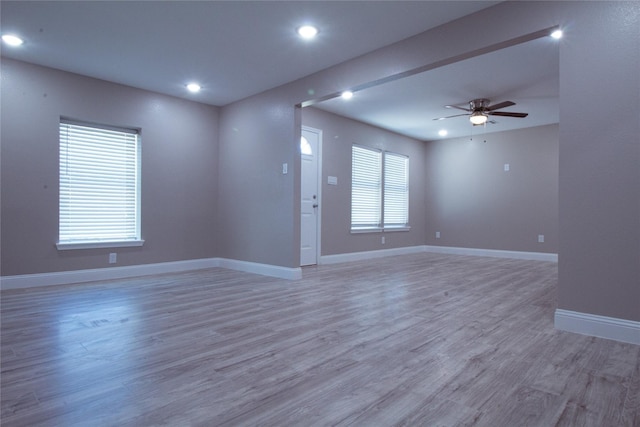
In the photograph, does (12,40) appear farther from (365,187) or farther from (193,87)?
(365,187)

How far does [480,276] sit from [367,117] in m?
3.11

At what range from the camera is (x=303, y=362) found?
1941mm

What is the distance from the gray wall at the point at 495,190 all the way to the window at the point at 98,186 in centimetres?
592

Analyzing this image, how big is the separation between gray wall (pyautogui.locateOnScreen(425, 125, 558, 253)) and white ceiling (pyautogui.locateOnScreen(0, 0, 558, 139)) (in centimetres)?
168

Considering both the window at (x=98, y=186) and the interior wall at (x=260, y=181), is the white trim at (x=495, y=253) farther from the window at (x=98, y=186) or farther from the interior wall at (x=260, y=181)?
the window at (x=98, y=186)

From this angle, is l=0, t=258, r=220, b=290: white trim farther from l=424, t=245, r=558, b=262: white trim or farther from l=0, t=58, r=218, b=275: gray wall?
l=424, t=245, r=558, b=262: white trim

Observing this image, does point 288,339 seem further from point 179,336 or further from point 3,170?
point 3,170

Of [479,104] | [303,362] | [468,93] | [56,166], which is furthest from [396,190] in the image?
[303,362]

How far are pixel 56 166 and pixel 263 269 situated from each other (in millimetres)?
2641

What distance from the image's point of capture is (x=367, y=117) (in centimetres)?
612

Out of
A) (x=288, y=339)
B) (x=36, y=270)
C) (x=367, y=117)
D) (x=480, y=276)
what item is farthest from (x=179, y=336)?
(x=367, y=117)

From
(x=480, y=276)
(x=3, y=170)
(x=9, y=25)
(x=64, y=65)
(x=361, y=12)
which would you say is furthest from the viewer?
(x=480, y=276)

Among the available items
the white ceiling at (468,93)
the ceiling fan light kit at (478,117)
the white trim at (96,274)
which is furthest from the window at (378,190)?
the white trim at (96,274)

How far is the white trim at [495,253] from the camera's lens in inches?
254
